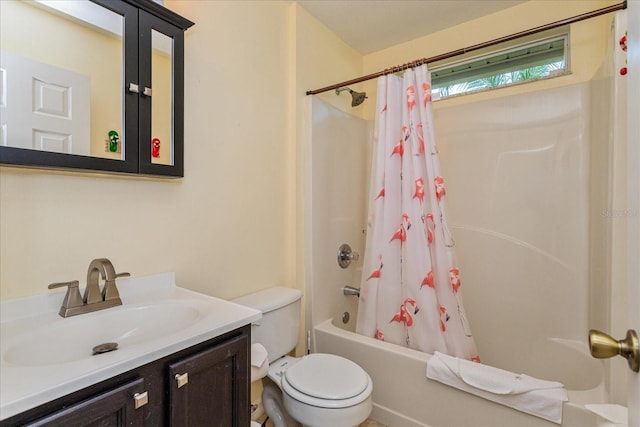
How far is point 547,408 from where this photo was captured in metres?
1.23

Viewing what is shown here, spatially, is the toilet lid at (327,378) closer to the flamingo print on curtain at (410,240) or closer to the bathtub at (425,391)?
the bathtub at (425,391)

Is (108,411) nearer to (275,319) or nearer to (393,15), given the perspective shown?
(275,319)

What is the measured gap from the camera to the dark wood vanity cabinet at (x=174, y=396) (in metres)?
0.62

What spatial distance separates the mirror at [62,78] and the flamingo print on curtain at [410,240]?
131 cm

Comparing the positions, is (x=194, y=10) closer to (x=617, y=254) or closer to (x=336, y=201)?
(x=336, y=201)

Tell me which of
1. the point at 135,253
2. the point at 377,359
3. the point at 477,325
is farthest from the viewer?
the point at 477,325

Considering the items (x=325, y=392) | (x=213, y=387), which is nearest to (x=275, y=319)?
(x=325, y=392)

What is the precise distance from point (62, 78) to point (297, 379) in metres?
1.45

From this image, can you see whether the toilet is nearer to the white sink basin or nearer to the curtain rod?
the white sink basin

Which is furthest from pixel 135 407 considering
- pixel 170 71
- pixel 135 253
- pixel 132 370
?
pixel 170 71

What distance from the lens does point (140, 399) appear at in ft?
2.39

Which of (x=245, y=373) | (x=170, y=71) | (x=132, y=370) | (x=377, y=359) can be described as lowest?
(x=377, y=359)

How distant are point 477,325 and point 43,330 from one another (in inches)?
89.5

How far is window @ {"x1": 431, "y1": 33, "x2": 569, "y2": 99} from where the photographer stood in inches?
75.5
